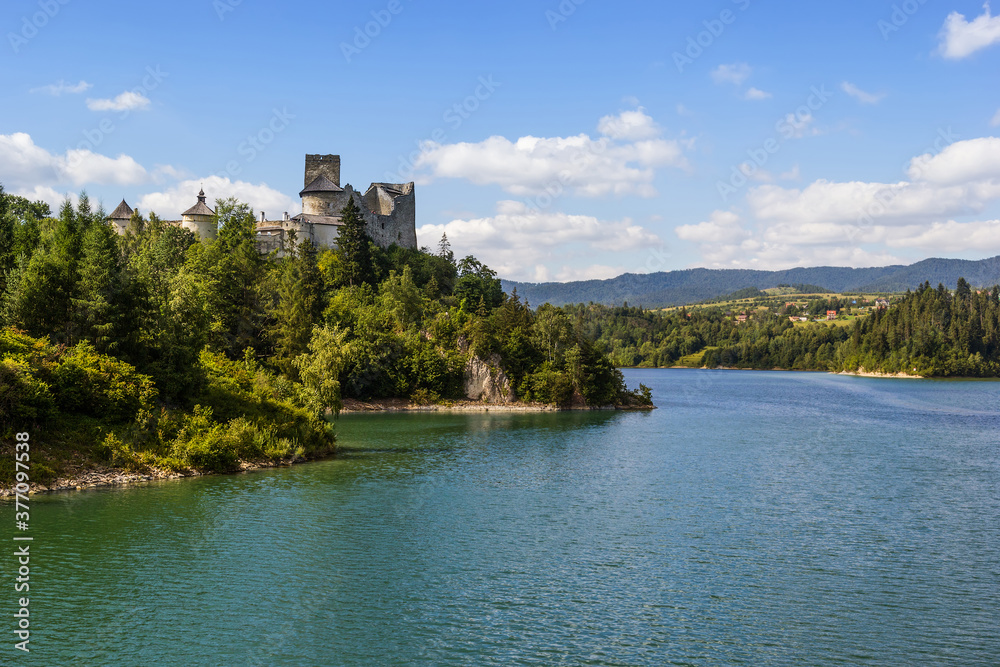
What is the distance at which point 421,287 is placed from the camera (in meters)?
103

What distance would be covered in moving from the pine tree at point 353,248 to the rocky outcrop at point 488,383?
754 inches

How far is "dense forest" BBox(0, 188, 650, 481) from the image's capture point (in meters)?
38.5

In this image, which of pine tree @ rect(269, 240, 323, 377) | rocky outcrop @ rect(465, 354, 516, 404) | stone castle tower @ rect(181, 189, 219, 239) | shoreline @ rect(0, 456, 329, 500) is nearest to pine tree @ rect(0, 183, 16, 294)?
shoreline @ rect(0, 456, 329, 500)

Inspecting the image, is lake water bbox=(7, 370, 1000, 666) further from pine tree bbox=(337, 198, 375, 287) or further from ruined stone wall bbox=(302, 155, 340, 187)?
ruined stone wall bbox=(302, 155, 340, 187)

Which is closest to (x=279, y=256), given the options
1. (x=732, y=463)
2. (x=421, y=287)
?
(x=421, y=287)

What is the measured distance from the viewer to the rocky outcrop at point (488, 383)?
85625 millimetres

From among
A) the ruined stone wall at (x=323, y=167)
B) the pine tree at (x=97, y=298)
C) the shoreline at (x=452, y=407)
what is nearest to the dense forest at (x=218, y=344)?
the pine tree at (x=97, y=298)

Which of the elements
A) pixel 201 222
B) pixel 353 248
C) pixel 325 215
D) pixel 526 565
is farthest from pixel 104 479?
pixel 325 215

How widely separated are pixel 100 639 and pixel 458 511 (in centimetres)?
1683

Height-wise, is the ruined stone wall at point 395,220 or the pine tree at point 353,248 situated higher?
the ruined stone wall at point 395,220

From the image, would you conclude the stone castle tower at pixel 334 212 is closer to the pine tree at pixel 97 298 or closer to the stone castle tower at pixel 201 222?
the stone castle tower at pixel 201 222

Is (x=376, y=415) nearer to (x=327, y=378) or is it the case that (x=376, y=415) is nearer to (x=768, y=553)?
(x=327, y=378)

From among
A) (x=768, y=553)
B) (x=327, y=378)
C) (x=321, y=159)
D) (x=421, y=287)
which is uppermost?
(x=321, y=159)

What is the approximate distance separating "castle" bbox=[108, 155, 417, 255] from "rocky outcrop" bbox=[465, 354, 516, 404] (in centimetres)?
2667
